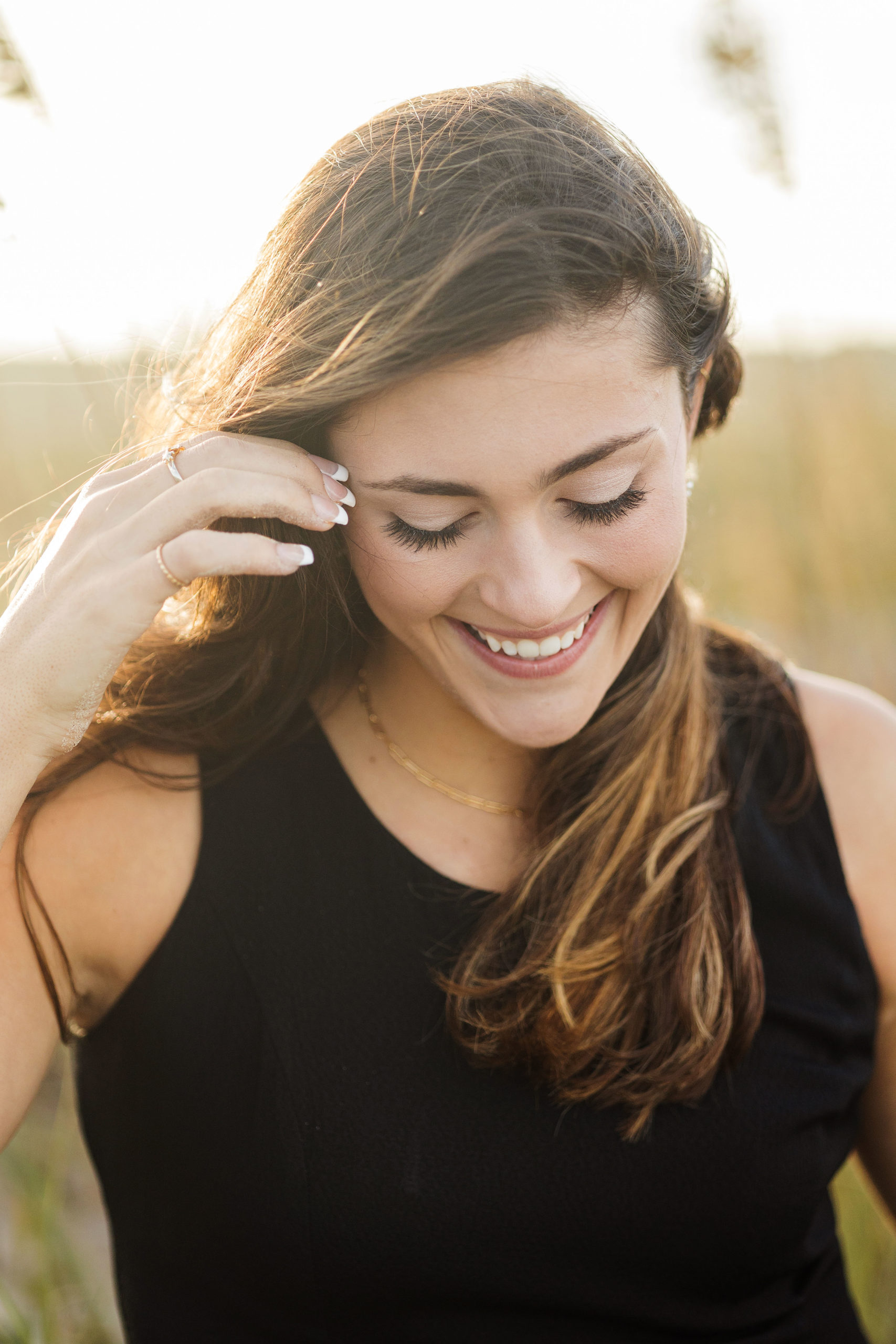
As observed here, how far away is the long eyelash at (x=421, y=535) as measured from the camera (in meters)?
1.23

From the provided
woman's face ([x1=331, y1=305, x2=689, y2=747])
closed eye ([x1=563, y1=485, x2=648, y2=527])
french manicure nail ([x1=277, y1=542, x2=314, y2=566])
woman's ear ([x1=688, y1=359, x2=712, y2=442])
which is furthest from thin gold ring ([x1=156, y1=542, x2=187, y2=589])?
woman's ear ([x1=688, y1=359, x2=712, y2=442])

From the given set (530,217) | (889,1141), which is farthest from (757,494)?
(530,217)

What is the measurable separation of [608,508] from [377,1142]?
0.89 metres

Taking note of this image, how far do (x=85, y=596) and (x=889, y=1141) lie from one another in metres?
1.53

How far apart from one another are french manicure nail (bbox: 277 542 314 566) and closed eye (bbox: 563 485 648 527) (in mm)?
321

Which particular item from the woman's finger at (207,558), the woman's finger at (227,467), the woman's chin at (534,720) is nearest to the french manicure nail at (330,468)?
the woman's finger at (227,467)

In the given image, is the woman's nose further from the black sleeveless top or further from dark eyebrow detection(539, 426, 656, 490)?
the black sleeveless top

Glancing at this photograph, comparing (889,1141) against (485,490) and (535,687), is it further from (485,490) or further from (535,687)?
(485,490)

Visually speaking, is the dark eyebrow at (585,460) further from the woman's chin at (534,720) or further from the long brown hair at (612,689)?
the woman's chin at (534,720)

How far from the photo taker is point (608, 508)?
1.24 metres

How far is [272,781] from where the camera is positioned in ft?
5.02

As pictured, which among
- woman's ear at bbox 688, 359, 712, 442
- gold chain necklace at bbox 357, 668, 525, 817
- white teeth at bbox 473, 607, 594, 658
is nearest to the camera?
white teeth at bbox 473, 607, 594, 658

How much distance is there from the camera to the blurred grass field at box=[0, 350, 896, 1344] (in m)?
1.65

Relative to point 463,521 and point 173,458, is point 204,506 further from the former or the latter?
point 463,521
